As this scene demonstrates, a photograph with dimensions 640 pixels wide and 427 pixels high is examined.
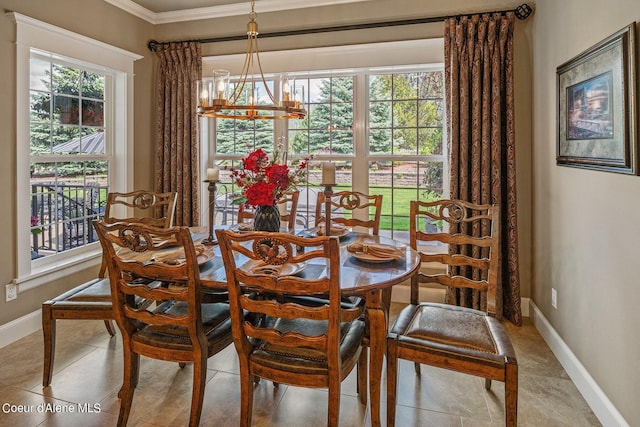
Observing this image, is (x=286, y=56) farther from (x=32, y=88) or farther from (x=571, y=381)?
(x=571, y=381)

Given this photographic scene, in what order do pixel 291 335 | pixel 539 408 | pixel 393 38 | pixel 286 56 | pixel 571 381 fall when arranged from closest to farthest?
pixel 291 335 → pixel 539 408 → pixel 571 381 → pixel 393 38 → pixel 286 56

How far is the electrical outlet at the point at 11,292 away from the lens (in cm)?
278

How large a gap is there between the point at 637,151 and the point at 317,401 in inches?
76.7

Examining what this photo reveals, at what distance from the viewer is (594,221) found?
2.10 meters

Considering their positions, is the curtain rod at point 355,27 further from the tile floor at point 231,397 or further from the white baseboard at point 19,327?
the white baseboard at point 19,327

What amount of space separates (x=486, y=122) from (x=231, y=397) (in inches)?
108

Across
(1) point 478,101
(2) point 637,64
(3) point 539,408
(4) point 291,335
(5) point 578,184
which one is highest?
(1) point 478,101


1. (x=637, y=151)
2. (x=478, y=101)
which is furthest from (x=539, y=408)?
(x=478, y=101)

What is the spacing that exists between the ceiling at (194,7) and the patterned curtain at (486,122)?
1125 mm

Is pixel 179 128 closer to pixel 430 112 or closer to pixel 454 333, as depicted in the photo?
pixel 430 112

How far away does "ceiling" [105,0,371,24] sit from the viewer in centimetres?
363

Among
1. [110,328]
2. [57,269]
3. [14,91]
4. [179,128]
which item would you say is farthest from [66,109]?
[110,328]

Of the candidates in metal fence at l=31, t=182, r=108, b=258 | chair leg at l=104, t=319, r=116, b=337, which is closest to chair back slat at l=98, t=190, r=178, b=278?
metal fence at l=31, t=182, r=108, b=258

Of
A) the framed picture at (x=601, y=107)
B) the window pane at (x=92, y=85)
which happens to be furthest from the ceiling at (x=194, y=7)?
the framed picture at (x=601, y=107)
